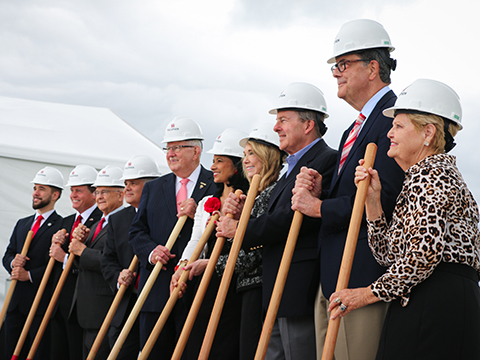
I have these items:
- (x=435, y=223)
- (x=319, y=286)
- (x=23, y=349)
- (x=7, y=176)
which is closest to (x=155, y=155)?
(x=7, y=176)

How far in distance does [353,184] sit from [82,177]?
482cm

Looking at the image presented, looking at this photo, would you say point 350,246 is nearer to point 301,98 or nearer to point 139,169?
point 301,98

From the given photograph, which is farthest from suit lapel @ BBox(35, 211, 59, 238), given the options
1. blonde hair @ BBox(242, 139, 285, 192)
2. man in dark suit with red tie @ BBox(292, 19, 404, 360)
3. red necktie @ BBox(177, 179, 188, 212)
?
man in dark suit with red tie @ BBox(292, 19, 404, 360)

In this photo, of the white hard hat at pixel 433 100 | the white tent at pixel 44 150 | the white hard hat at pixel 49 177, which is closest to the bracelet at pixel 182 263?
the white hard hat at pixel 433 100

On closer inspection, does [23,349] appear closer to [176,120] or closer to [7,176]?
[7,176]

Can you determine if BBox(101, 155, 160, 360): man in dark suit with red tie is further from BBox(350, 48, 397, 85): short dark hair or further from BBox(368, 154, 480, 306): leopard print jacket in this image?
BBox(350, 48, 397, 85): short dark hair

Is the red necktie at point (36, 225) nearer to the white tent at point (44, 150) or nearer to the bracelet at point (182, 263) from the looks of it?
the white tent at point (44, 150)

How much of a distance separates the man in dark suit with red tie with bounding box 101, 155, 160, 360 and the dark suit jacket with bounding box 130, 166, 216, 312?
0.38 meters

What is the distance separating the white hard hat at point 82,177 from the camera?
22.2 feet

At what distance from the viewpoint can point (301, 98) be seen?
3.46 meters

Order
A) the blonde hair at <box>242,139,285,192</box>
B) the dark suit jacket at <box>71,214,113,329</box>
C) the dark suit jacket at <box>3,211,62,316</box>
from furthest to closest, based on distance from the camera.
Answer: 1. the dark suit jacket at <box>3,211,62,316</box>
2. the dark suit jacket at <box>71,214,113,329</box>
3. the blonde hair at <box>242,139,285,192</box>

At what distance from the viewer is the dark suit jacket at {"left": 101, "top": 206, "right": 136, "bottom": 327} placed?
200 inches

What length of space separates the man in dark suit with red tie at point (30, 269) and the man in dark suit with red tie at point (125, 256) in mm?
1718

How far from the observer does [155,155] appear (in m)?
8.56
